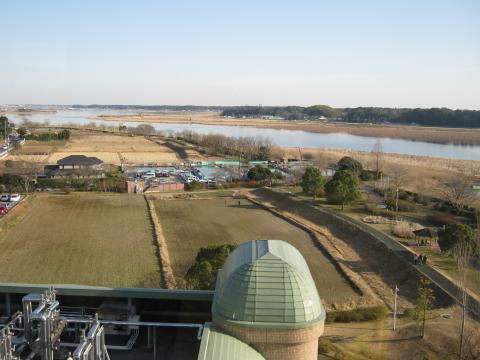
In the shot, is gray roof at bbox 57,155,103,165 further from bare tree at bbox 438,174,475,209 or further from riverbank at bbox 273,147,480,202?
bare tree at bbox 438,174,475,209

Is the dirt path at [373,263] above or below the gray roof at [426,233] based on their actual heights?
below

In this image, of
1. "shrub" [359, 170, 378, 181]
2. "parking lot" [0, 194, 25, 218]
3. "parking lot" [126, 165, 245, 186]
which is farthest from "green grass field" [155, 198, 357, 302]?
"shrub" [359, 170, 378, 181]

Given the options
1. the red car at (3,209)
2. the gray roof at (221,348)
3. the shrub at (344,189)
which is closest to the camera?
the gray roof at (221,348)

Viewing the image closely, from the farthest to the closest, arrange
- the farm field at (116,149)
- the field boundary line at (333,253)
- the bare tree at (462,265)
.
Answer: the farm field at (116,149) → the field boundary line at (333,253) → the bare tree at (462,265)

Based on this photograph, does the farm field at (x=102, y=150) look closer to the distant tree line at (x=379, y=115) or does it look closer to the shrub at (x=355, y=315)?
the shrub at (x=355, y=315)

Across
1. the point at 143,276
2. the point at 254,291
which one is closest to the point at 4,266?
the point at 143,276

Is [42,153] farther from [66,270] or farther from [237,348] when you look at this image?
[237,348]

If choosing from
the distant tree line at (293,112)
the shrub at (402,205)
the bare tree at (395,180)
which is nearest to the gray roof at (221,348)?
the shrub at (402,205)
